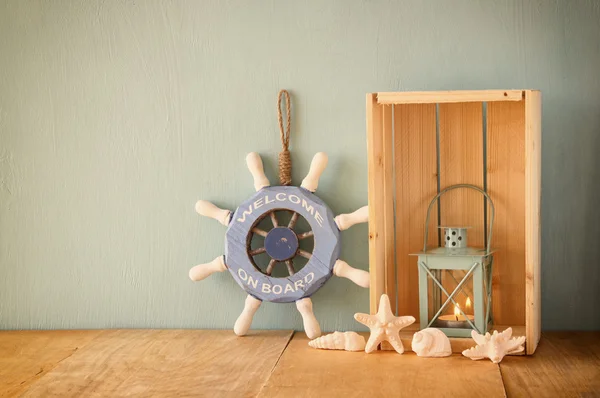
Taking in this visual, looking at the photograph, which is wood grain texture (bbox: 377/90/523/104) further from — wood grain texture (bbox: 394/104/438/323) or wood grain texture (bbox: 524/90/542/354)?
wood grain texture (bbox: 394/104/438/323)

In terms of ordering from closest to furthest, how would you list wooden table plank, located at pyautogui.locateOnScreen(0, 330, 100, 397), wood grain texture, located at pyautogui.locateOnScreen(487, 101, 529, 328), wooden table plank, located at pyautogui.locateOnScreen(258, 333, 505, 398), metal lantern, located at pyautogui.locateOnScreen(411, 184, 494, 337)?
wooden table plank, located at pyautogui.locateOnScreen(258, 333, 505, 398)
wooden table plank, located at pyautogui.locateOnScreen(0, 330, 100, 397)
metal lantern, located at pyautogui.locateOnScreen(411, 184, 494, 337)
wood grain texture, located at pyautogui.locateOnScreen(487, 101, 529, 328)

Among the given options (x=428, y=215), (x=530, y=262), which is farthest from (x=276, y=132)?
(x=530, y=262)

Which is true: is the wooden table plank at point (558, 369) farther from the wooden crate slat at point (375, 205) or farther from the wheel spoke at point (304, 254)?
the wheel spoke at point (304, 254)

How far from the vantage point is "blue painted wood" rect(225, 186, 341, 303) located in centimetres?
206

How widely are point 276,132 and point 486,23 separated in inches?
24.5

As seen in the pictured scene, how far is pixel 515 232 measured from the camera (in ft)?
6.73

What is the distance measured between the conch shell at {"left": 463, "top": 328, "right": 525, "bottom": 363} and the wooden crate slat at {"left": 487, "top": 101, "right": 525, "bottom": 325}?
0.24 meters

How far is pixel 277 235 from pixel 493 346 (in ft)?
2.04

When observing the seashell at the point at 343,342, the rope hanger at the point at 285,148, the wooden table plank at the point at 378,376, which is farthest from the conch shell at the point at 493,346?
the rope hanger at the point at 285,148

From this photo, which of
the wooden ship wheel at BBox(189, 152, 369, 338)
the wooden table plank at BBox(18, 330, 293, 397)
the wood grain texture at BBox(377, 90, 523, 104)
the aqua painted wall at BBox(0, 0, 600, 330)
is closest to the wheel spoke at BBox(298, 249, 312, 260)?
the wooden ship wheel at BBox(189, 152, 369, 338)

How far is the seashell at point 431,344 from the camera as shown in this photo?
185 centimetres

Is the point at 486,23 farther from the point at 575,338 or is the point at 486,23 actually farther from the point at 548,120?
the point at 575,338

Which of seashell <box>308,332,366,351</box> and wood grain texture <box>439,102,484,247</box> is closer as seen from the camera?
Result: seashell <box>308,332,366,351</box>

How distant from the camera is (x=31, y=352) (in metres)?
2.03
